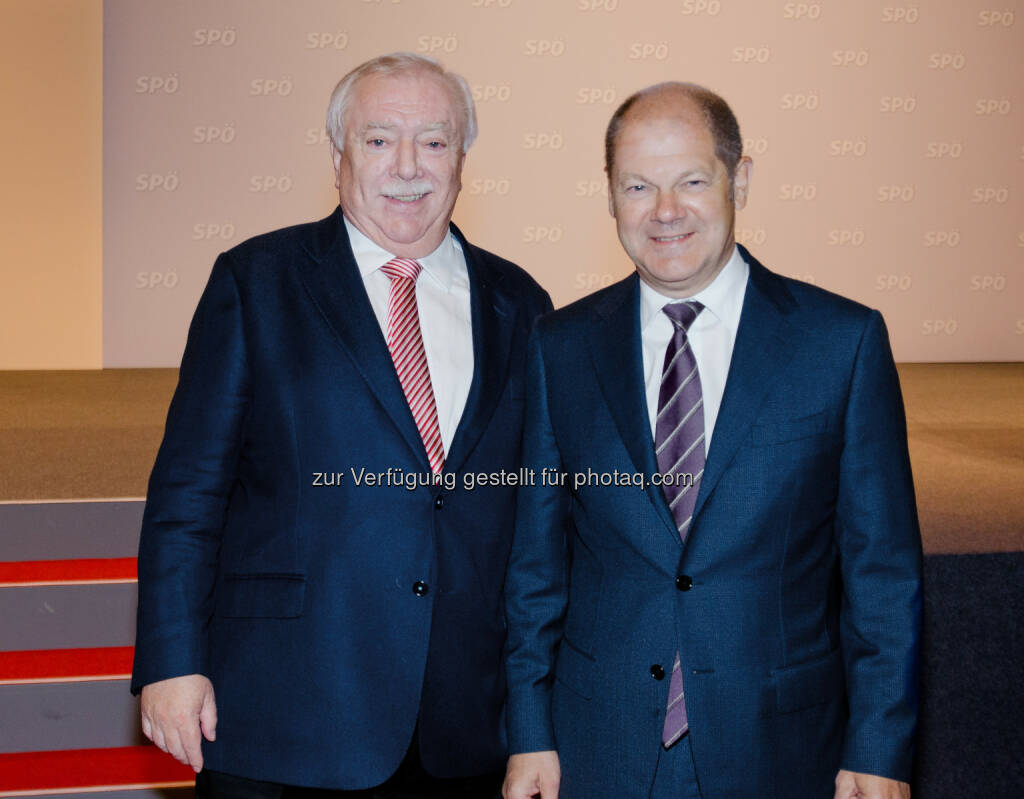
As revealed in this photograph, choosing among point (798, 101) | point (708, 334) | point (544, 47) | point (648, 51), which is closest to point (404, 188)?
point (708, 334)

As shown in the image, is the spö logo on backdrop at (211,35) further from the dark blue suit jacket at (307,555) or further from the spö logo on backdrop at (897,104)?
the dark blue suit jacket at (307,555)

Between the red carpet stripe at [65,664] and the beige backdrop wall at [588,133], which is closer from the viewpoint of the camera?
the red carpet stripe at [65,664]

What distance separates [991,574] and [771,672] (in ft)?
5.65

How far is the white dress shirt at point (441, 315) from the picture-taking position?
197cm

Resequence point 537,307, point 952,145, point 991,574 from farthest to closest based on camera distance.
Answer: point 952,145, point 991,574, point 537,307

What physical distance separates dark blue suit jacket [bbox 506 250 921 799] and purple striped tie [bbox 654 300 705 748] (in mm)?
25

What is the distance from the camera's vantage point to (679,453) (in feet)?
5.75

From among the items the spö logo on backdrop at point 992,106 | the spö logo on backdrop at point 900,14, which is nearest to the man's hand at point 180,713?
the spö logo on backdrop at point 900,14

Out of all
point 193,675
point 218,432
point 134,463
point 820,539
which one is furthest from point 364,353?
point 134,463

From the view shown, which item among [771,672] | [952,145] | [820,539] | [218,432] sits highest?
[952,145]

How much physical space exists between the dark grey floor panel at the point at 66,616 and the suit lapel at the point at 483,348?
1902 mm

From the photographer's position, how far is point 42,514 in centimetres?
372

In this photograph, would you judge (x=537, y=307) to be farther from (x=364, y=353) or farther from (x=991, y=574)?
(x=991, y=574)

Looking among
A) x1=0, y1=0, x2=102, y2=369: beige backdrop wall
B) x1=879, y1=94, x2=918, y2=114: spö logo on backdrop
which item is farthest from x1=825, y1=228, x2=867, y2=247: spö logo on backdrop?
x1=0, y1=0, x2=102, y2=369: beige backdrop wall
